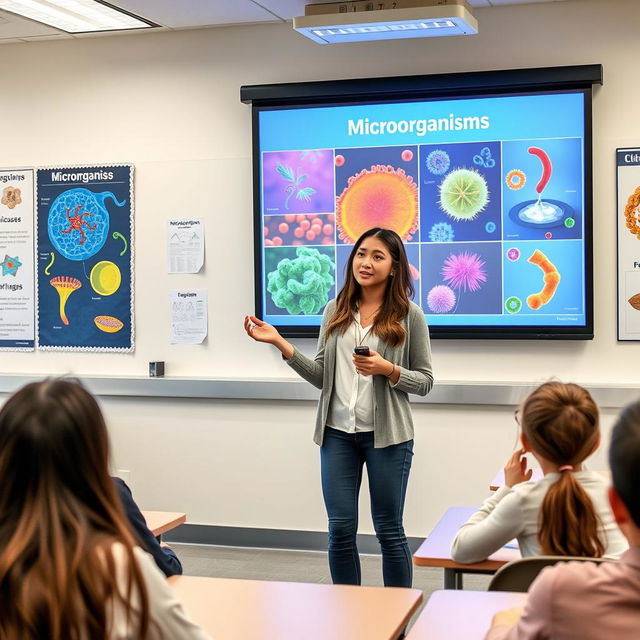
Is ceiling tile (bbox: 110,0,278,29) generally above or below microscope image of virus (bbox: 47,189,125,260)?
above

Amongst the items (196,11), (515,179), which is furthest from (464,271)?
(196,11)

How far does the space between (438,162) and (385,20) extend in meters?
0.87

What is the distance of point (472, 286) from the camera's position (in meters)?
4.83

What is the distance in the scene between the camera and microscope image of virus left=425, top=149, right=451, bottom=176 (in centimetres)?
486

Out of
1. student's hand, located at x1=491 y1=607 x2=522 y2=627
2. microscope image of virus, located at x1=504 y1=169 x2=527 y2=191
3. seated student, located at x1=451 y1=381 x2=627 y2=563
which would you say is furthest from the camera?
microscope image of virus, located at x1=504 y1=169 x2=527 y2=191

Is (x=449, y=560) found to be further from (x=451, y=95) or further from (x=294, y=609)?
(x=451, y=95)

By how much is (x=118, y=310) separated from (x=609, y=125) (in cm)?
280

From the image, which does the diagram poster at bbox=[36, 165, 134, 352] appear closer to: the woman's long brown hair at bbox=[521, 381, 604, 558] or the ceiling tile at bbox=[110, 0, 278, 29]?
the ceiling tile at bbox=[110, 0, 278, 29]

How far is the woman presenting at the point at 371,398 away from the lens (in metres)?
3.44

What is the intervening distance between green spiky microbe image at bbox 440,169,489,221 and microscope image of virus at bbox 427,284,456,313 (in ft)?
1.18

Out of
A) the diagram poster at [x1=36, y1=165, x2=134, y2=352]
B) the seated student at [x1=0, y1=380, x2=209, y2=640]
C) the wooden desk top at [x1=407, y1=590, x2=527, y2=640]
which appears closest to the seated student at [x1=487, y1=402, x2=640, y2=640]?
the wooden desk top at [x1=407, y1=590, x2=527, y2=640]

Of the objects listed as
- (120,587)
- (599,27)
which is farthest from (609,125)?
(120,587)

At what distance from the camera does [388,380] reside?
3.48 m

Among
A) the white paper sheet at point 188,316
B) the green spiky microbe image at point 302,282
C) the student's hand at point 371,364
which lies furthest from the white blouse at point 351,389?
the white paper sheet at point 188,316
